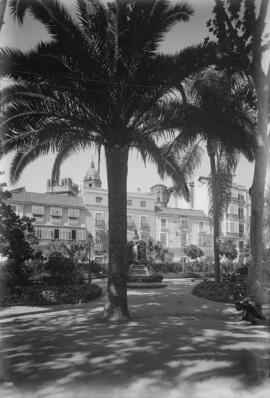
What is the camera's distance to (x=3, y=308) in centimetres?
1378

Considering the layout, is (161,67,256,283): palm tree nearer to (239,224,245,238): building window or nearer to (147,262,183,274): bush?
(147,262,183,274): bush

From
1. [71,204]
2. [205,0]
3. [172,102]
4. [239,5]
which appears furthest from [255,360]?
[71,204]

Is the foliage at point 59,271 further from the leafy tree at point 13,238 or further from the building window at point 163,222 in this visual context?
the building window at point 163,222

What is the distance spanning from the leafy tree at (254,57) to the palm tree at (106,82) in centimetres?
217

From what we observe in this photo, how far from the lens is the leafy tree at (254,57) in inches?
484

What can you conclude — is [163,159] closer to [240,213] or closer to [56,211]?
[56,211]

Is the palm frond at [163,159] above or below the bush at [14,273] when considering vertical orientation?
above

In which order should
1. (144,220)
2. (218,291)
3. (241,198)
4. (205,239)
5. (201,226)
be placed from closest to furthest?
(218,291) → (144,220) → (201,226) → (205,239) → (241,198)

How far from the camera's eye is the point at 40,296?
14781 millimetres

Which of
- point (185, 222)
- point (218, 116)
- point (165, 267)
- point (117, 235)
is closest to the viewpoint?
point (218, 116)

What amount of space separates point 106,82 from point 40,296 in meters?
7.64

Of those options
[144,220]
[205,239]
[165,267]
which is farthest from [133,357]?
[205,239]

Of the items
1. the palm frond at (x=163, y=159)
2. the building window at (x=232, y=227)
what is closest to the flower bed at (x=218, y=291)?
the palm frond at (x=163, y=159)

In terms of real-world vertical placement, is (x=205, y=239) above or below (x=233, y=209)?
below
